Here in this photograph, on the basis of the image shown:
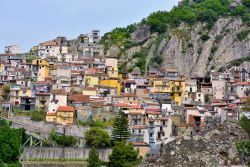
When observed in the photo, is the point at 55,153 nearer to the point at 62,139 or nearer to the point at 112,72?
the point at 62,139

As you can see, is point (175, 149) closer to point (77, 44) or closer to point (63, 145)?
point (63, 145)

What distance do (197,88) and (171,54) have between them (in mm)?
13284

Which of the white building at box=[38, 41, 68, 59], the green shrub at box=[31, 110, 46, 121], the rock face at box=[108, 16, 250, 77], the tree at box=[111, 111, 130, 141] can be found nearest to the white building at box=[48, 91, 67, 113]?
the green shrub at box=[31, 110, 46, 121]

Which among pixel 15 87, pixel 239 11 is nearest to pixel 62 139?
pixel 15 87

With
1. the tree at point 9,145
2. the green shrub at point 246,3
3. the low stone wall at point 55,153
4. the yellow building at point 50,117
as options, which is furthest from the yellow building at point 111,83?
the green shrub at point 246,3

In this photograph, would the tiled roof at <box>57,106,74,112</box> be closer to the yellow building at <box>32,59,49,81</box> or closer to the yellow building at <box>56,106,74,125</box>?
the yellow building at <box>56,106,74,125</box>

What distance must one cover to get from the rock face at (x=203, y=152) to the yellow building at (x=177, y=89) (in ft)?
156

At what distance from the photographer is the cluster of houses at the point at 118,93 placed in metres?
48.7

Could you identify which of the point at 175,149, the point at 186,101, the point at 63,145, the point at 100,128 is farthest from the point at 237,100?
the point at 175,149

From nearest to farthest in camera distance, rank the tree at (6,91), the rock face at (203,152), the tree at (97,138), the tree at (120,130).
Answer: the rock face at (203,152), the tree at (120,130), the tree at (97,138), the tree at (6,91)

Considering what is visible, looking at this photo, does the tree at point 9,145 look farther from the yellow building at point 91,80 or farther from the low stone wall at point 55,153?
the yellow building at point 91,80

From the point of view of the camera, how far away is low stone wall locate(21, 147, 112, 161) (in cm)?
4253

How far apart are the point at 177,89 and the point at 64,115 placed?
15.1 metres

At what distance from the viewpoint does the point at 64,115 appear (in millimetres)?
48000
